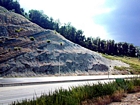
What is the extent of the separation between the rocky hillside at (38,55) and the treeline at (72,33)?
45.0 meters

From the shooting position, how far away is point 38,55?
46.2 m

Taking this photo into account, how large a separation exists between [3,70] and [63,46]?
20.1 meters

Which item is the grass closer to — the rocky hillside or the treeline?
the rocky hillside

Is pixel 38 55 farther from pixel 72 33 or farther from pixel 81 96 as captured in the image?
pixel 72 33

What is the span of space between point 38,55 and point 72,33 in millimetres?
67442

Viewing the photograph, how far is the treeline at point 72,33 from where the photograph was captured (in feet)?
363

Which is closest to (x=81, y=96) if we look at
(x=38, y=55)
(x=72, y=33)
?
(x=38, y=55)

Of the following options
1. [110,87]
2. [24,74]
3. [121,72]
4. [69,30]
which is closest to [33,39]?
[24,74]

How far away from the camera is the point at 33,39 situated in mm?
54312

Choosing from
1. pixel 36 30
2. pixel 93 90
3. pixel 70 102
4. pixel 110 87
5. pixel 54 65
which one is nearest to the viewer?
pixel 70 102

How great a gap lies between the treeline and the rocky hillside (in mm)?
45028

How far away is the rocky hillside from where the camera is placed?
41.5m

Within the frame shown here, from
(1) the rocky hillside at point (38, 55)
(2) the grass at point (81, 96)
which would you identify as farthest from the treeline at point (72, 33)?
(2) the grass at point (81, 96)

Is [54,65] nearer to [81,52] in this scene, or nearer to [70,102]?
[81,52]
